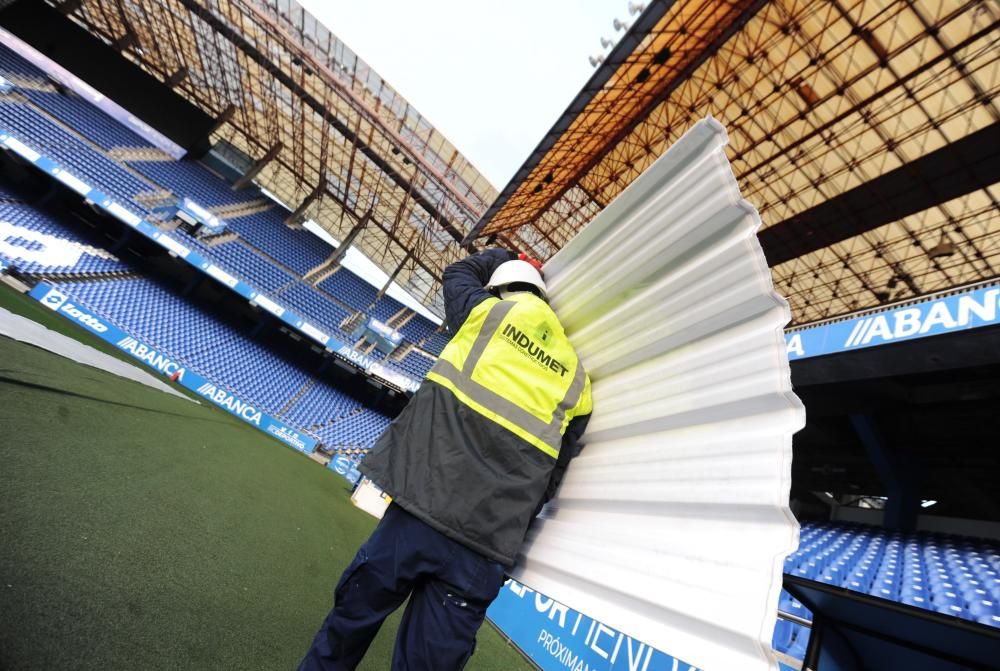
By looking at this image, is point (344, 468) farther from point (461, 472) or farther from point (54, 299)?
point (461, 472)

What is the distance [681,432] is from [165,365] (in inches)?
547

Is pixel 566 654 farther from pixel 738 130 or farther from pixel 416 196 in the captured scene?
pixel 416 196

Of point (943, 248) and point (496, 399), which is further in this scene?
point (943, 248)

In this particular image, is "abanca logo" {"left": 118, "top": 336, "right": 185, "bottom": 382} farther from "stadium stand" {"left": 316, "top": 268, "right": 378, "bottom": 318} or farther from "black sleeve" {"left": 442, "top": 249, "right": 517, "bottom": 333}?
"black sleeve" {"left": 442, "top": 249, "right": 517, "bottom": 333}

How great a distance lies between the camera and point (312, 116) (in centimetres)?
1812

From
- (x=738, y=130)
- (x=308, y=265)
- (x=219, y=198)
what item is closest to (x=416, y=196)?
(x=308, y=265)

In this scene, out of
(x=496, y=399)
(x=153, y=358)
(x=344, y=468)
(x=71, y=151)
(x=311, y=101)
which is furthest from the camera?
(x=311, y=101)

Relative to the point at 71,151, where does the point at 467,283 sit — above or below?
below

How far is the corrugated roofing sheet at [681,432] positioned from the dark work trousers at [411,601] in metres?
0.21

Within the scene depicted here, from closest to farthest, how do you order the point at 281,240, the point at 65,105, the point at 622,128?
the point at 622,128, the point at 65,105, the point at 281,240

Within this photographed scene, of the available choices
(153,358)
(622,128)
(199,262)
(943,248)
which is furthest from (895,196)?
(199,262)

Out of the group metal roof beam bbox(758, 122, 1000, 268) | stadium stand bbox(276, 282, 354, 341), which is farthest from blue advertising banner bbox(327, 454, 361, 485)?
metal roof beam bbox(758, 122, 1000, 268)

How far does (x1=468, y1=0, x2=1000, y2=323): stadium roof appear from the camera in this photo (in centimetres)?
921

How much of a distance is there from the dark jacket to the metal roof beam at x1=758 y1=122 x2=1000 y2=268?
1385 centimetres
